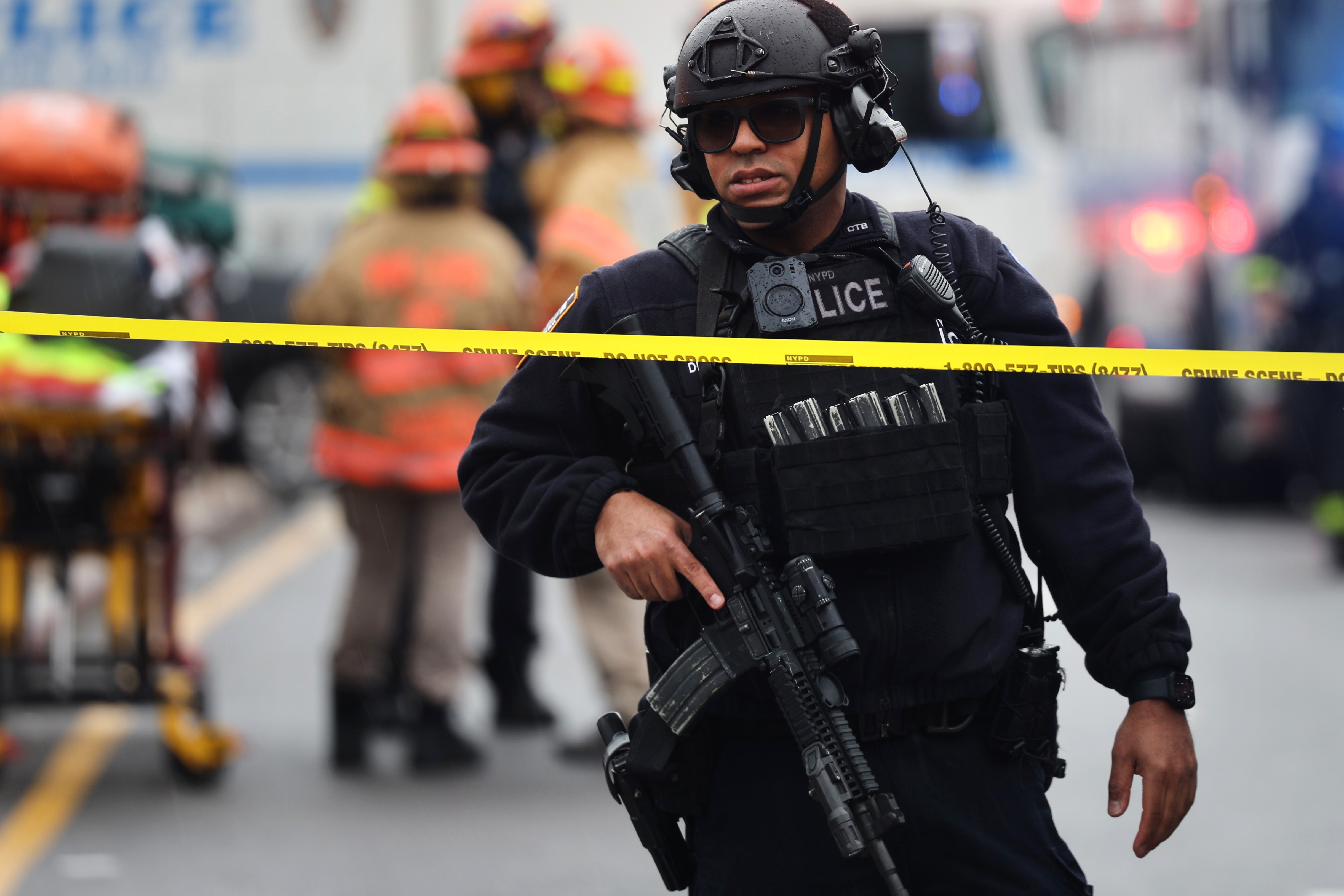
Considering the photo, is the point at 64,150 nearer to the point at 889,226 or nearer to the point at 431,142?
the point at 431,142

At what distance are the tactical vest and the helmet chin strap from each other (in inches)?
2.7

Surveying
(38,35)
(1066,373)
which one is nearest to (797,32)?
(1066,373)

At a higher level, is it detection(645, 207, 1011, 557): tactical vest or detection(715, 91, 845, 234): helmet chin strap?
detection(715, 91, 845, 234): helmet chin strap

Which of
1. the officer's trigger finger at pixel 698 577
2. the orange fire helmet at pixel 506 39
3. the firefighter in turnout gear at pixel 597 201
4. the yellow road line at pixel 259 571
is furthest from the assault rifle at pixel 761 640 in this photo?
the yellow road line at pixel 259 571

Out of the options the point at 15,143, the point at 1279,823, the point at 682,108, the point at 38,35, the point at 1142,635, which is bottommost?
the point at 1279,823

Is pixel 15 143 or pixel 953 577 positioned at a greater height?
pixel 15 143

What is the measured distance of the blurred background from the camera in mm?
5270

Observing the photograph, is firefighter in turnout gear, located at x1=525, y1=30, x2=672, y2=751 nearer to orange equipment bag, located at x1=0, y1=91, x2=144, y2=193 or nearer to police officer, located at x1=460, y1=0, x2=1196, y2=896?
orange equipment bag, located at x1=0, y1=91, x2=144, y2=193

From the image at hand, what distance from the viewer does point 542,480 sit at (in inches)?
101

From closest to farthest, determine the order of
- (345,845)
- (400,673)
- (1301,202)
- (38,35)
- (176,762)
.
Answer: (345,845) < (176,762) < (400,673) < (1301,202) < (38,35)

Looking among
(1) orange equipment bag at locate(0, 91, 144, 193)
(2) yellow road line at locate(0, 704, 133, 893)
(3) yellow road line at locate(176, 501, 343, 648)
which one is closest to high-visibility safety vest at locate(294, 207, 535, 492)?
(1) orange equipment bag at locate(0, 91, 144, 193)

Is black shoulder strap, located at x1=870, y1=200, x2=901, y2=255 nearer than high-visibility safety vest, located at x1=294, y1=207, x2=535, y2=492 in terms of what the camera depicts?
Yes

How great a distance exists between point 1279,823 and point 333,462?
3.18m

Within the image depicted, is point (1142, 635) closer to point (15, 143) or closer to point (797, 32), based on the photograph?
point (797, 32)
